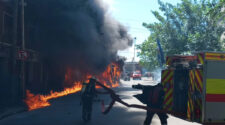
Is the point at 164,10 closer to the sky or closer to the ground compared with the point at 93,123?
closer to the sky

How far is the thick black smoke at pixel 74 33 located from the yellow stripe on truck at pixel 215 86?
45.3 feet

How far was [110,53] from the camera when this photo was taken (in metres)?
27.6

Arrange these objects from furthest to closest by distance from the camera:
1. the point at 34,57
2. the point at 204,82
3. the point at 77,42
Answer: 1. the point at 77,42
2. the point at 34,57
3. the point at 204,82

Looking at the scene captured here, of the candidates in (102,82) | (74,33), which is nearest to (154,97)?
(74,33)

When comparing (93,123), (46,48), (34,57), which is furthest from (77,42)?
(93,123)

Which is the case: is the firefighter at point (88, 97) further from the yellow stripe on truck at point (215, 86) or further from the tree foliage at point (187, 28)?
the tree foliage at point (187, 28)

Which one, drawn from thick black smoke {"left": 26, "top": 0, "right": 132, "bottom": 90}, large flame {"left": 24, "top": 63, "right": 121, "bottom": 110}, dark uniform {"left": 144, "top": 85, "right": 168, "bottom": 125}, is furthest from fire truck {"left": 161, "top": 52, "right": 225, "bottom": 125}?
thick black smoke {"left": 26, "top": 0, "right": 132, "bottom": 90}

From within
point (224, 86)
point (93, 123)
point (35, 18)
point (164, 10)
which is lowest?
point (93, 123)

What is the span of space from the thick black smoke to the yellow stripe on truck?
13.8 metres

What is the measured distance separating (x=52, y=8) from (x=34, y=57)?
14.6ft

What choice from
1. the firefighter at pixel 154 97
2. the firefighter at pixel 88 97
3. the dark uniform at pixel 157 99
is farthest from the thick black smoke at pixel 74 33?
the dark uniform at pixel 157 99

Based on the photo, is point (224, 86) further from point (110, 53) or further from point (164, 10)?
point (164, 10)

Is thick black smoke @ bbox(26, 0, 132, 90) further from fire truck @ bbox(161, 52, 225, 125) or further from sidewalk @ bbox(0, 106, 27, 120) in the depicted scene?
fire truck @ bbox(161, 52, 225, 125)

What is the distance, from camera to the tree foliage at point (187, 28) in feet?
89.7
